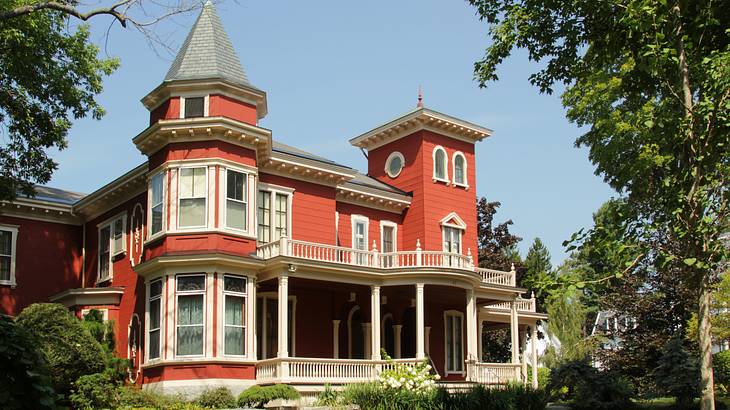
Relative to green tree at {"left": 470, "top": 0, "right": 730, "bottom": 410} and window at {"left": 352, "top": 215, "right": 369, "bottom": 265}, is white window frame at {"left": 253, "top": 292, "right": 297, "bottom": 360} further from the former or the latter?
green tree at {"left": 470, "top": 0, "right": 730, "bottom": 410}

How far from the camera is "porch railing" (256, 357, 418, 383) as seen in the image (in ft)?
75.5

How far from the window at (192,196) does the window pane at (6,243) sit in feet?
28.1

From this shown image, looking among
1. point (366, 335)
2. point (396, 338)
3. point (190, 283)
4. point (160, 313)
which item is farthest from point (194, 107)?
point (396, 338)

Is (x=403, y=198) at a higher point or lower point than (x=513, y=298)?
higher

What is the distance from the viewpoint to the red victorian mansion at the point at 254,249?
77.1 feet

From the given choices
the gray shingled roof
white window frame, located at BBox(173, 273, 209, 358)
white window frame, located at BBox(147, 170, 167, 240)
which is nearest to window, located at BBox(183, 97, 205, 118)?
the gray shingled roof

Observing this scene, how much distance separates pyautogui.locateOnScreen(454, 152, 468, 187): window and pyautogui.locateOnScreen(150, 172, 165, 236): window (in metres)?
13.0

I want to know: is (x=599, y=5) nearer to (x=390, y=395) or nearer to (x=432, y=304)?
(x=390, y=395)

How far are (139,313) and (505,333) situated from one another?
86.0 ft

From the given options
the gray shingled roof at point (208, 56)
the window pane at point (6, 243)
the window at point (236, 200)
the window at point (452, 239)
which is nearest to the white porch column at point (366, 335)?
the window at point (452, 239)

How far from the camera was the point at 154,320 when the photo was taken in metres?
24.2

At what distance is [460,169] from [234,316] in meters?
13.3

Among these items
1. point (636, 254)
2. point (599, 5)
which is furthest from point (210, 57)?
point (636, 254)

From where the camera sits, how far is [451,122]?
3225 centimetres
